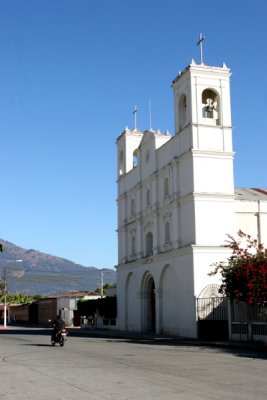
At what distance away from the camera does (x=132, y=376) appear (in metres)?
15.9

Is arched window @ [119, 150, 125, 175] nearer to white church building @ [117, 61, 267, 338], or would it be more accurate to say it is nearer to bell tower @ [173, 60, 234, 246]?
white church building @ [117, 61, 267, 338]

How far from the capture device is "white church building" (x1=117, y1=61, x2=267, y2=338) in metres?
37.7

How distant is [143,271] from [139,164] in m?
8.45

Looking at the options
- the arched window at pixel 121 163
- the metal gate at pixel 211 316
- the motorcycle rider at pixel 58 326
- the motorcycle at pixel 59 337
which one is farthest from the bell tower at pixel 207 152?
the arched window at pixel 121 163

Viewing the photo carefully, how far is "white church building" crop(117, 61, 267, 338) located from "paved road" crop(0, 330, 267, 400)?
13.8m

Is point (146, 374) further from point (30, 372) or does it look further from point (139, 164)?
point (139, 164)

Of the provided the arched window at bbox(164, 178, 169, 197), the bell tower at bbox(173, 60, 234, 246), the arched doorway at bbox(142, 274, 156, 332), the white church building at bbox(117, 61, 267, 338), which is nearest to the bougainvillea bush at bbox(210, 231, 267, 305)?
the white church building at bbox(117, 61, 267, 338)

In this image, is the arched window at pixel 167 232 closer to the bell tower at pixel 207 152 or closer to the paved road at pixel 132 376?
the bell tower at pixel 207 152

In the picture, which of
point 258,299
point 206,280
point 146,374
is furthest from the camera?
point 206,280

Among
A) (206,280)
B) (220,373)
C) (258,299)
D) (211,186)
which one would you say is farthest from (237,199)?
(220,373)

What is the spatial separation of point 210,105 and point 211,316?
13506mm

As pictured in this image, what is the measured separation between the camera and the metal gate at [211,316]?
35291mm

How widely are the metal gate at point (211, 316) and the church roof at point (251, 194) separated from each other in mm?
9287

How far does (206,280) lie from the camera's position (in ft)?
122
